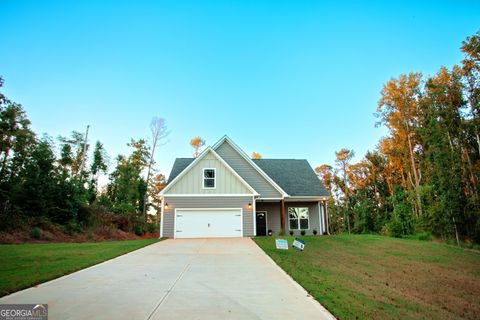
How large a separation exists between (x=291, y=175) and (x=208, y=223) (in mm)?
8001

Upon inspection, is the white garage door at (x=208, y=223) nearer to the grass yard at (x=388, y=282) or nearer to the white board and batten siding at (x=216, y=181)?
the white board and batten siding at (x=216, y=181)

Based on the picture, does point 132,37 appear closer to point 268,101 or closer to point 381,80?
point 268,101

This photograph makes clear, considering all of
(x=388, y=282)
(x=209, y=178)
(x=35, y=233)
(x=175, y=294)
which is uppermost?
(x=209, y=178)

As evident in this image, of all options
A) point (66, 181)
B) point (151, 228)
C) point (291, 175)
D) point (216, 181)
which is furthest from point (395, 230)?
point (66, 181)

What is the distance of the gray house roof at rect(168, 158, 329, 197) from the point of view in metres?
18.5

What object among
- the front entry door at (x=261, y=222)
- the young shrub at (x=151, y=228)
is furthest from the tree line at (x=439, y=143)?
the young shrub at (x=151, y=228)

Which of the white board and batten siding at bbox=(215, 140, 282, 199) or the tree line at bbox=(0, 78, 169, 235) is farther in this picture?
the white board and batten siding at bbox=(215, 140, 282, 199)

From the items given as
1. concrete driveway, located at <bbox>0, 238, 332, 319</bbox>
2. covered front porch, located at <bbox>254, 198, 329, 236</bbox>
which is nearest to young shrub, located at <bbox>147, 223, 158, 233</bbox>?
covered front porch, located at <bbox>254, 198, 329, 236</bbox>

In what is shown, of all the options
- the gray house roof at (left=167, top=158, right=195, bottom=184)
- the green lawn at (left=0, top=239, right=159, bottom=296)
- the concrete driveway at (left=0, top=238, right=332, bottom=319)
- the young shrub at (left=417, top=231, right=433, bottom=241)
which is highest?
the gray house roof at (left=167, top=158, right=195, bottom=184)

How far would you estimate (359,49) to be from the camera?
1576 centimetres

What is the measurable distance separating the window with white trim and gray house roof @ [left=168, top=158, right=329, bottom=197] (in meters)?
1.45

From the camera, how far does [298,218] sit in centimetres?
1886

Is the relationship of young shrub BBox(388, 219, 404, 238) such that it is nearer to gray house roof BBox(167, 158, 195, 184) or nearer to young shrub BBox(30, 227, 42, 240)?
gray house roof BBox(167, 158, 195, 184)

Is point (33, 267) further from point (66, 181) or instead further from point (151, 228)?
point (151, 228)
